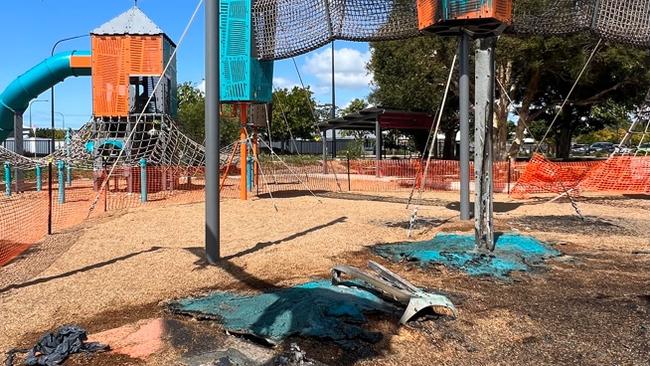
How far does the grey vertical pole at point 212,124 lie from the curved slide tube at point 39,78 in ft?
43.5

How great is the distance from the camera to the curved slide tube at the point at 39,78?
62.1 ft

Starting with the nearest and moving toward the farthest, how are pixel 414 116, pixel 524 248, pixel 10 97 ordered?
pixel 524 248
pixel 10 97
pixel 414 116

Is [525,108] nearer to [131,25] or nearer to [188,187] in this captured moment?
[188,187]

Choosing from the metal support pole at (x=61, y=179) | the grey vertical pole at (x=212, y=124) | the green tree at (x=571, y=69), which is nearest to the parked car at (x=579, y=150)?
the green tree at (x=571, y=69)

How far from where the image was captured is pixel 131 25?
18109 mm

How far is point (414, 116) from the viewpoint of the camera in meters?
30.1

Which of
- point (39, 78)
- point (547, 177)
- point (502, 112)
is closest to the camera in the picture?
point (547, 177)

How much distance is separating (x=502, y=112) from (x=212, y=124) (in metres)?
18.8

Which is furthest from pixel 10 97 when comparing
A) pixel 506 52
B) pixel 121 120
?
pixel 506 52

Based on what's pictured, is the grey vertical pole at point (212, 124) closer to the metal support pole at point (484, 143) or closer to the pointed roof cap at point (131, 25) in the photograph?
the metal support pole at point (484, 143)

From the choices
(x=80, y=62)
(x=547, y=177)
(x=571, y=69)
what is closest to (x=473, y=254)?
(x=547, y=177)

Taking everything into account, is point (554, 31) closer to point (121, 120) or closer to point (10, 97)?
point (121, 120)

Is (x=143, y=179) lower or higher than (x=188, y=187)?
higher

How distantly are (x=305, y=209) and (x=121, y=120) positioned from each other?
829 cm
